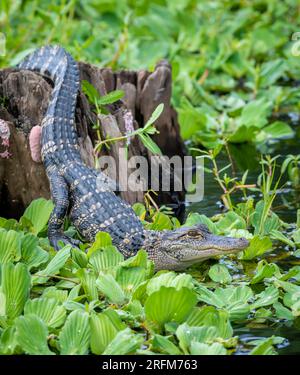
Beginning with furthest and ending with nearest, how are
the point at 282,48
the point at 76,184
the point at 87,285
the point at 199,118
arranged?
1. the point at 282,48
2. the point at 199,118
3. the point at 76,184
4. the point at 87,285

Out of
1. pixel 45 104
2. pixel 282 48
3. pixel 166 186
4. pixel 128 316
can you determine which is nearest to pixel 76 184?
pixel 45 104

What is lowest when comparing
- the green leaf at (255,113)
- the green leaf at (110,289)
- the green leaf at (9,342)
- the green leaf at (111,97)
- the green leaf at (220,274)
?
the green leaf at (9,342)

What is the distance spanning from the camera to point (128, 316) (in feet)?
17.6

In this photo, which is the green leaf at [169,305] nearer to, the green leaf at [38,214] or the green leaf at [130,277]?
the green leaf at [130,277]

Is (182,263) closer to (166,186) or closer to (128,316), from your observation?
(128,316)

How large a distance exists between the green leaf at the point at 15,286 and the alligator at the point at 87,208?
1.08 m

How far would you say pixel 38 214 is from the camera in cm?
677

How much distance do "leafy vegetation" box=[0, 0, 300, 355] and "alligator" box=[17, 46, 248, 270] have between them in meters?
0.16

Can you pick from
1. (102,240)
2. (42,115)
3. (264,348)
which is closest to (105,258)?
(102,240)

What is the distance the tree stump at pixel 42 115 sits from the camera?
23.9 feet

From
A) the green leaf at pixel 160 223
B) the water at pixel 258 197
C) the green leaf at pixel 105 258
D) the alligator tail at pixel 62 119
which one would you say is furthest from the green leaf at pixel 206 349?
the alligator tail at pixel 62 119

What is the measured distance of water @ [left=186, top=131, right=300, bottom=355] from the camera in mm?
5418

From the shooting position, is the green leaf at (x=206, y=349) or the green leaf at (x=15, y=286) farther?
the green leaf at (x=15, y=286)
